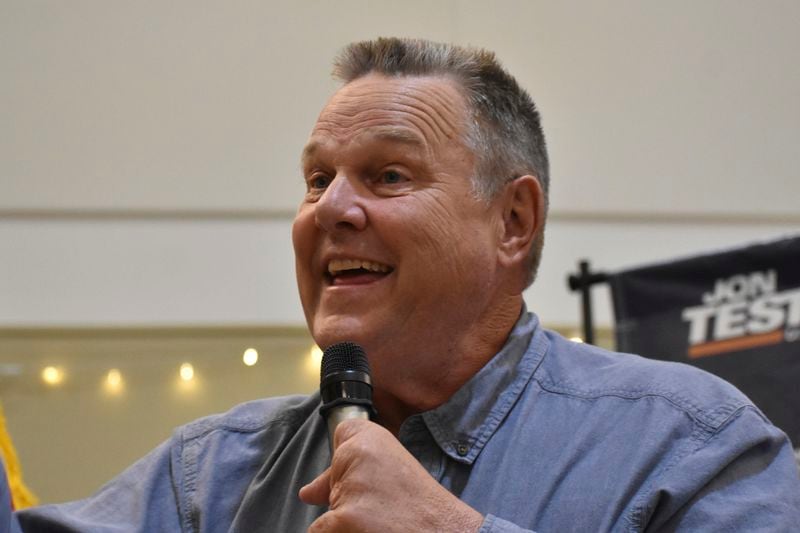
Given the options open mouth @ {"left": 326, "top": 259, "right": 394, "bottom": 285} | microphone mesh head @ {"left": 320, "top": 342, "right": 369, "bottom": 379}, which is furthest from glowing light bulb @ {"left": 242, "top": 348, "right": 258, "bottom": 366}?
microphone mesh head @ {"left": 320, "top": 342, "right": 369, "bottom": 379}

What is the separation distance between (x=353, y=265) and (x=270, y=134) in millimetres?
2528

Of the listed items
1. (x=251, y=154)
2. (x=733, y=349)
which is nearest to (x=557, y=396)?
(x=733, y=349)

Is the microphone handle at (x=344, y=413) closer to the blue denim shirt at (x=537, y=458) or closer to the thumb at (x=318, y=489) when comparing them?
the thumb at (x=318, y=489)

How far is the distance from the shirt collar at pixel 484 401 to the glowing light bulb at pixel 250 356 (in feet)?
7.09

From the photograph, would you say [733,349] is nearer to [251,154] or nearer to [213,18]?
[251,154]

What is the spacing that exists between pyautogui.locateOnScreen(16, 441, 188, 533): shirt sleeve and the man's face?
1.16 ft

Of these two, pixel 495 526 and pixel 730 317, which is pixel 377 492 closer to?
pixel 495 526

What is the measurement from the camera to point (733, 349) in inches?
113

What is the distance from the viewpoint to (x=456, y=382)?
1.66m

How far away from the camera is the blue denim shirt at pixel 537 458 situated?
137cm

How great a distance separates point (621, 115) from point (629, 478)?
9.78 feet

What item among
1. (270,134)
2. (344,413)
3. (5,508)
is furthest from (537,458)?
(270,134)

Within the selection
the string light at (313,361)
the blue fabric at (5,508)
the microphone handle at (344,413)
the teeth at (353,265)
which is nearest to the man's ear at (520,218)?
the teeth at (353,265)

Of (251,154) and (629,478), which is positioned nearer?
(629,478)
